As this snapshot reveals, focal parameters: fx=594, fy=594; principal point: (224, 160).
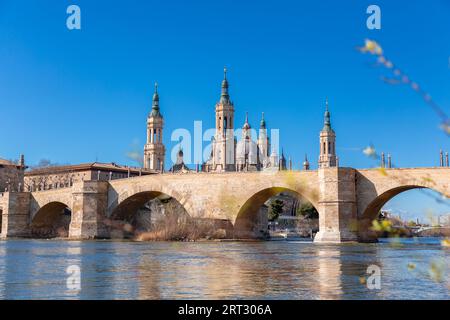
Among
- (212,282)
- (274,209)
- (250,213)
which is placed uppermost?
(274,209)

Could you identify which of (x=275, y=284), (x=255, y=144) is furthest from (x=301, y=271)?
(x=255, y=144)

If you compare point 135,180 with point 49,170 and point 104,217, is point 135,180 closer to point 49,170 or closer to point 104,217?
point 104,217

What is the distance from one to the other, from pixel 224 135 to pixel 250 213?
2474 inches

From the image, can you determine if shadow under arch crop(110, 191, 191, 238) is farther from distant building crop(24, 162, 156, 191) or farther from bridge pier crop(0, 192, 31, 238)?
distant building crop(24, 162, 156, 191)

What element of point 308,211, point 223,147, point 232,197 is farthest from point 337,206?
point 223,147

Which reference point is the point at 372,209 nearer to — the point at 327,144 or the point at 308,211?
the point at 308,211

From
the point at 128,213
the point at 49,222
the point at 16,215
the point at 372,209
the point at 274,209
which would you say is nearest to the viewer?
the point at 372,209

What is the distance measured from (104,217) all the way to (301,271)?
3348cm

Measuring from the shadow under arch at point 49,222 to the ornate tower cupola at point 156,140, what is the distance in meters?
43.0

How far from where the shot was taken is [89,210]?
45.9 metres

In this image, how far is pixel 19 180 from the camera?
71.1m

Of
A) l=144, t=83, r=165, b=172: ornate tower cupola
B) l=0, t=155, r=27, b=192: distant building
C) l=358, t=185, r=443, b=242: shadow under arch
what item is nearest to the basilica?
l=144, t=83, r=165, b=172: ornate tower cupola

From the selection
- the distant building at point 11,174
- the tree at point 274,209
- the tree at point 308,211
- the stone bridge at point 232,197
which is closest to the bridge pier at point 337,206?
the stone bridge at point 232,197

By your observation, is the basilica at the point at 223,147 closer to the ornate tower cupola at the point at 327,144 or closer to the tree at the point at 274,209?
the ornate tower cupola at the point at 327,144
